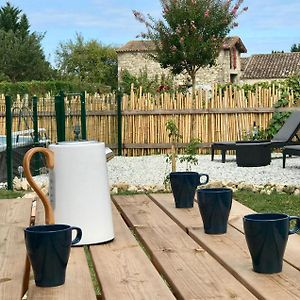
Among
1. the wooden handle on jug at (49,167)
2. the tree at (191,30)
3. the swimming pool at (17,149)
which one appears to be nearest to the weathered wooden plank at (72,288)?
the wooden handle on jug at (49,167)

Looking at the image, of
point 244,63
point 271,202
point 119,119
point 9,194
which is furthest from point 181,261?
point 244,63

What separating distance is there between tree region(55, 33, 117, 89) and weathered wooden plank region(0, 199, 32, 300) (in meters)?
48.5

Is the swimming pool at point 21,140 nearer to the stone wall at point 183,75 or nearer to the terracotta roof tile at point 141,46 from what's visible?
the stone wall at point 183,75

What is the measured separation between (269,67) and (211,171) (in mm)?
41109

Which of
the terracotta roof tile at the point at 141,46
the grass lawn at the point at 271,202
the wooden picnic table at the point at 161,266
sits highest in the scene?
the terracotta roof tile at the point at 141,46

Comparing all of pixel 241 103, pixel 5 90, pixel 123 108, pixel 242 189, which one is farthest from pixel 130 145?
pixel 5 90

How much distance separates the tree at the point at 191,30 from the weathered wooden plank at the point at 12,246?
1872cm

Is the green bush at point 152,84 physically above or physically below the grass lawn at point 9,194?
above

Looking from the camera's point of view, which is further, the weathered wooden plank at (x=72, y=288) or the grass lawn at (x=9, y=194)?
the grass lawn at (x=9, y=194)

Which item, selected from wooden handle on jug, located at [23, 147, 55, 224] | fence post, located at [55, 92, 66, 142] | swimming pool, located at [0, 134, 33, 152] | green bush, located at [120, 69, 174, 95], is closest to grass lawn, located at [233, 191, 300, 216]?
fence post, located at [55, 92, 66, 142]

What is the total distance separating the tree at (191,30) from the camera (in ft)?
70.6

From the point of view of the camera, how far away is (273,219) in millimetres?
1864

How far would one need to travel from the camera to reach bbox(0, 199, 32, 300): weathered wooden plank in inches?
68.6

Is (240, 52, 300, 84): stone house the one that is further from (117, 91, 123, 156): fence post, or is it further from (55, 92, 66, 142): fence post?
(55, 92, 66, 142): fence post
